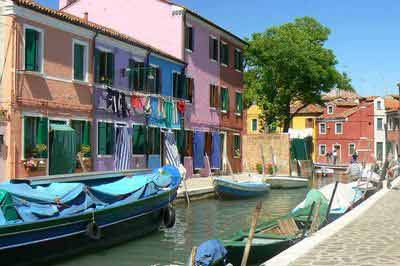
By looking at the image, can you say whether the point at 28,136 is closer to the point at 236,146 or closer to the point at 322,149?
the point at 236,146

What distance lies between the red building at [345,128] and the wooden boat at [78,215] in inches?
2059

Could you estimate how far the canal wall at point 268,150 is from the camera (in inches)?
1460

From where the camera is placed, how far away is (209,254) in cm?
799

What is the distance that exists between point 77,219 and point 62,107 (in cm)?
801

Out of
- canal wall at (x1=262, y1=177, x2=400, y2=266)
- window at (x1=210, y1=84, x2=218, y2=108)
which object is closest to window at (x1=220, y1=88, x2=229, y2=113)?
window at (x1=210, y1=84, x2=218, y2=108)

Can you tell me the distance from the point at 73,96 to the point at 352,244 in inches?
512

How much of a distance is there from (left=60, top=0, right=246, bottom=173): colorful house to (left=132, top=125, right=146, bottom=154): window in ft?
12.0

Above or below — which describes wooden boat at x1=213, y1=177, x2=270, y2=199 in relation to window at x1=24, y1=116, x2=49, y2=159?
below

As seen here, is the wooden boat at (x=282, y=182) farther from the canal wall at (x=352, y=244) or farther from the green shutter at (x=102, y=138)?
the canal wall at (x=352, y=244)

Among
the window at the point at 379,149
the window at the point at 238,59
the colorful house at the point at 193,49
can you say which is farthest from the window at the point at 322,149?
the colorful house at the point at 193,49

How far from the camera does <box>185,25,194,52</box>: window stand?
94.8 ft

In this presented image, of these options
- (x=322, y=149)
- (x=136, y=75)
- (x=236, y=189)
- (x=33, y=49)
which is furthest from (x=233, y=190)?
(x=322, y=149)

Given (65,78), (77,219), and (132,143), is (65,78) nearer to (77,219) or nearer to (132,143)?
(132,143)

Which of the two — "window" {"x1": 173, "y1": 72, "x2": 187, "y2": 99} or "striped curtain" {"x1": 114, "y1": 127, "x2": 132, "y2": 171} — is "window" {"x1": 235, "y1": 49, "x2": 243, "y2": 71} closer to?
"window" {"x1": 173, "y1": 72, "x2": 187, "y2": 99}
